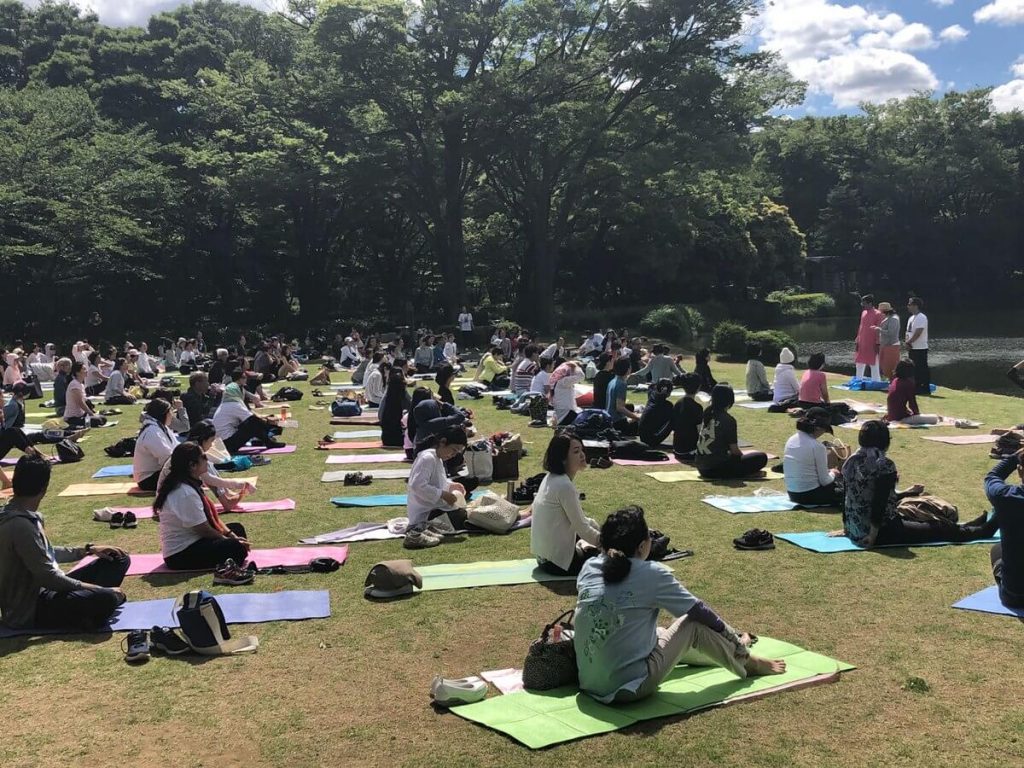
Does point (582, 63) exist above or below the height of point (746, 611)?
above

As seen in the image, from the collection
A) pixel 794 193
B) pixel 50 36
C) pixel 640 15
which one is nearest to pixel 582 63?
pixel 640 15

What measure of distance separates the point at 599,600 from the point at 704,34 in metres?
31.0

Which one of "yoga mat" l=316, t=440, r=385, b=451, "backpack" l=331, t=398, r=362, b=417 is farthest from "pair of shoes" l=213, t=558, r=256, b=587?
"backpack" l=331, t=398, r=362, b=417

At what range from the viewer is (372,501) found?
32.0 feet

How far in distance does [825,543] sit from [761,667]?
9.79 ft

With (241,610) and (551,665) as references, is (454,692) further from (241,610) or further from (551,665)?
(241,610)

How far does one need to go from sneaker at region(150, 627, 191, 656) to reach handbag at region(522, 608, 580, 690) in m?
2.16

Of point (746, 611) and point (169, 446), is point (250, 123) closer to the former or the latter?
point (169, 446)

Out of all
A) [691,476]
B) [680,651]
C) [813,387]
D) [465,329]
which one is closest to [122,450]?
[691,476]

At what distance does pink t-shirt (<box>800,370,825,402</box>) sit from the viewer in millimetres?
14680

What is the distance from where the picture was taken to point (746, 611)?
239 inches

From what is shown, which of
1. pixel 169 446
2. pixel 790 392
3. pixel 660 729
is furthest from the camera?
pixel 790 392

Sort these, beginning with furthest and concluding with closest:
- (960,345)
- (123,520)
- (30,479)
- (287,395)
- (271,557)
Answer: (960,345), (287,395), (123,520), (271,557), (30,479)

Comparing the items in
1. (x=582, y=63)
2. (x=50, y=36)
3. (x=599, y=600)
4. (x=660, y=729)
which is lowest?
(x=660, y=729)
